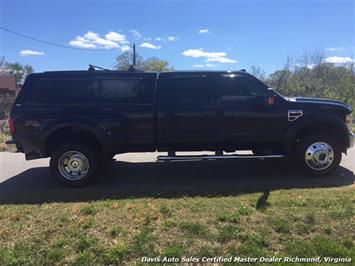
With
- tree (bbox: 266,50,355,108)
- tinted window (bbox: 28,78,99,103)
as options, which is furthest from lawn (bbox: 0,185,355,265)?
tree (bbox: 266,50,355,108)

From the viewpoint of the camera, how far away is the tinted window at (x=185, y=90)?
24.4 feet

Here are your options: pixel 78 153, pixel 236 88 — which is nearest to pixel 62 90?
pixel 78 153

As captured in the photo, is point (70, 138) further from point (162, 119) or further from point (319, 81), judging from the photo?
point (319, 81)

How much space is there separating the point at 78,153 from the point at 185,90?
2.16m

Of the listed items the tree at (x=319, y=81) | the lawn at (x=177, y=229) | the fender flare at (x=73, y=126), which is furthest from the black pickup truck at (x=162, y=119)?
the tree at (x=319, y=81)

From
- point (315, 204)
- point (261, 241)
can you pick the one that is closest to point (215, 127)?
point (315, 204)

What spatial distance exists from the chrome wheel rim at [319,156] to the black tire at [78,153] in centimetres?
378

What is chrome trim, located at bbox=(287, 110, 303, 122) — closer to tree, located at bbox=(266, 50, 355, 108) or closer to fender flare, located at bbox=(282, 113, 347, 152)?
fender flare, located at bbox=(282, 113, 347, 152)

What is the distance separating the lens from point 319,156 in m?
7.54

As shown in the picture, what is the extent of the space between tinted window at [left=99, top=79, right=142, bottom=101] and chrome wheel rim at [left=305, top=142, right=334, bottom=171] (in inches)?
127

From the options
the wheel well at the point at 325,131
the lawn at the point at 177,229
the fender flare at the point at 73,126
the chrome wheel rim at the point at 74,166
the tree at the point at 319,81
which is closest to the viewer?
the lawn at the point at 177,229

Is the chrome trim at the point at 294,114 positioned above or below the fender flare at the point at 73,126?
above

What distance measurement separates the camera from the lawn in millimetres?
4395

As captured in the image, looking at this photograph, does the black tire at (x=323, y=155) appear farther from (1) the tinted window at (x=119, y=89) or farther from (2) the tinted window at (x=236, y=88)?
(1) the tinted window at (x=119, y=89)
